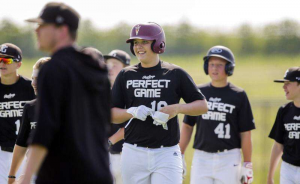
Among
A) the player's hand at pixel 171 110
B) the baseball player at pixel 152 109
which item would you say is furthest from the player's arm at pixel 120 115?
the player's hand at pixel 171 110

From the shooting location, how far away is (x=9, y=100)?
7715 mm

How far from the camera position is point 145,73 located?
19.9 ft

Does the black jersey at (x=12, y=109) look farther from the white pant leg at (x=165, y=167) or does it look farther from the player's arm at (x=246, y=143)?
the player's arm at (x=246, y=143)

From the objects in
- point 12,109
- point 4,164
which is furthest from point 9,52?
point 4,164

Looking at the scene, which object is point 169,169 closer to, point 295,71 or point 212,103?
point 212,103

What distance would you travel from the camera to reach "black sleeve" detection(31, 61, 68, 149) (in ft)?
11.7

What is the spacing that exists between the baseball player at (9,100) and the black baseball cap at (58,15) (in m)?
4.08

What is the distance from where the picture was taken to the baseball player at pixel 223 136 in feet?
24.6

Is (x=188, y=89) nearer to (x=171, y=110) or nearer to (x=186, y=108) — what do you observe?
(x=186, y=108)

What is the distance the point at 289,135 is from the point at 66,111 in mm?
4485

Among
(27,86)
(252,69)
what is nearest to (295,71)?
(27,86)

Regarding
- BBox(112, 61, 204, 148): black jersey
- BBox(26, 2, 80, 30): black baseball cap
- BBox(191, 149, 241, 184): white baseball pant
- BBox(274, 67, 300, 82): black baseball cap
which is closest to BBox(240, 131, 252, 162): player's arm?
BBox(191, 149, 241, 184): white baseball pant

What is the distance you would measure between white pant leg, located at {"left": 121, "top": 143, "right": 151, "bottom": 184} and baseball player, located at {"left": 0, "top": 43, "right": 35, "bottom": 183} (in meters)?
2.37

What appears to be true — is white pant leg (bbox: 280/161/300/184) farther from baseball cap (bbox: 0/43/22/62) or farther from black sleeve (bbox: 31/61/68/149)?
black sleeve (bbox: 31/61/68/149)
